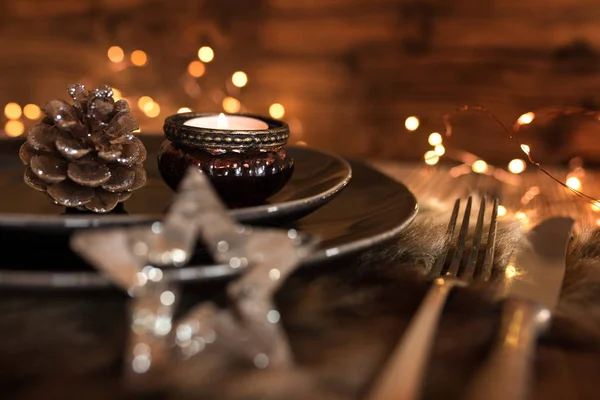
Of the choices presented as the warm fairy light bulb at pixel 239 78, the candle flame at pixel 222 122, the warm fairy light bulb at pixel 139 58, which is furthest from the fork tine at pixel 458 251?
the warm fairy light bulb at pixel 139 58

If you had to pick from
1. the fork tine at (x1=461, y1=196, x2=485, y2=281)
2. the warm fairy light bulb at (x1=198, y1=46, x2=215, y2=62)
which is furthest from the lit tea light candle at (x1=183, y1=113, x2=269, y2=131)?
the warm fairy light bulb at (x1=198, y1=46, x2=215, y2=62)

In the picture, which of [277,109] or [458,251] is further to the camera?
[277,109]

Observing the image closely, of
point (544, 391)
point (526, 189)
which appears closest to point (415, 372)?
point (544, 391)

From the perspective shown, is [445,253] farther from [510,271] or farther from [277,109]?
[277,109]

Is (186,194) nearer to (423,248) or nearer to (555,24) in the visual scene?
(423,248)

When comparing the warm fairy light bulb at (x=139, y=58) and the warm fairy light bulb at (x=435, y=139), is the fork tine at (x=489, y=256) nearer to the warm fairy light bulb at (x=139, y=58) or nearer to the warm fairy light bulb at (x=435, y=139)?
the warm fairy light bulb at (x=435, y=139)

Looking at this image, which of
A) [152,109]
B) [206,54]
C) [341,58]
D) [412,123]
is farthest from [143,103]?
[412,123]

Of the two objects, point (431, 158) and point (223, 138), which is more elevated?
point (223, 138)
